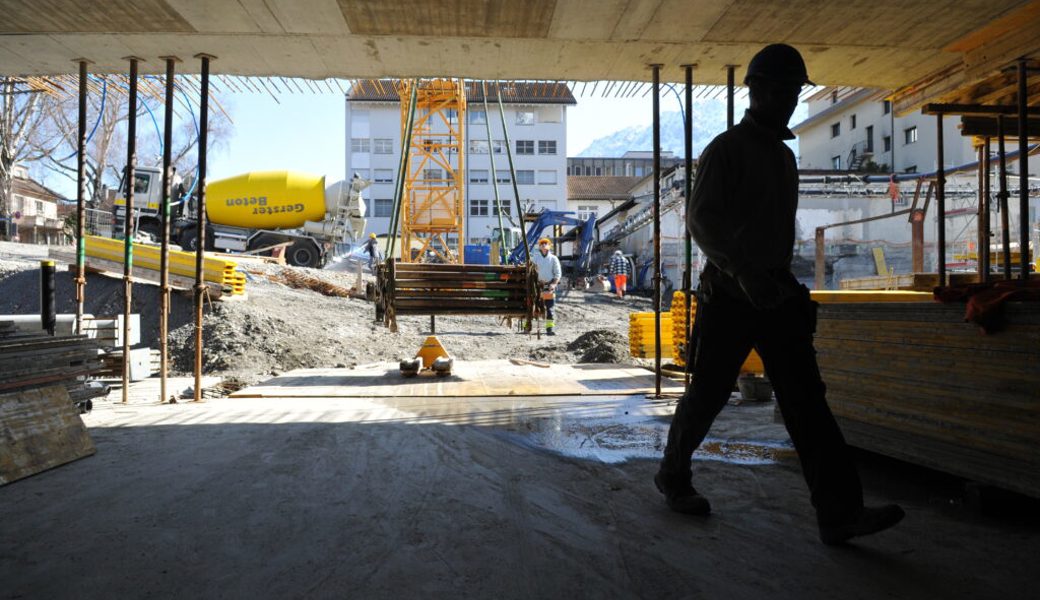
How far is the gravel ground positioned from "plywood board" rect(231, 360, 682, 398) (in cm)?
171

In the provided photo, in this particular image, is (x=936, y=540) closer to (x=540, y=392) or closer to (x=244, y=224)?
(x=540, y=392)

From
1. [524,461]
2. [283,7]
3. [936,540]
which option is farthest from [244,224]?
[936,540]

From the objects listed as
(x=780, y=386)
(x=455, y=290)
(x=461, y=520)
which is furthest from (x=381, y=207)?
(x=780, y=386)

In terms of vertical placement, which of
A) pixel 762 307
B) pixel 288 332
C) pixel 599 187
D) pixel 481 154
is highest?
pixel 481 154

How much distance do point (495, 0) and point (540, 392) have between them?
3.89 metres

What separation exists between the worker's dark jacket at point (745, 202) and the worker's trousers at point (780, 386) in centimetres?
16

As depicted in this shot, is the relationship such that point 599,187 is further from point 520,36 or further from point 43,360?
point 43,360

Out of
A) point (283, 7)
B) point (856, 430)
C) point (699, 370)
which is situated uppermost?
point (283, 7)

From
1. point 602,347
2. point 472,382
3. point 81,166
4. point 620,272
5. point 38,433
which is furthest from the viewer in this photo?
point 620,272

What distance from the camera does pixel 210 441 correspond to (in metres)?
4.59

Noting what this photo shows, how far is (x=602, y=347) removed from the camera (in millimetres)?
11797

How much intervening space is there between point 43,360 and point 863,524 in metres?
4.58

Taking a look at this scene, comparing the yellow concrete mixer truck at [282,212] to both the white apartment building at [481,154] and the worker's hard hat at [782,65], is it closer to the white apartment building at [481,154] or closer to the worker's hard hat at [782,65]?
the worker's hard hat at [782,65]

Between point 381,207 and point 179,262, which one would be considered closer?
point 179,262
